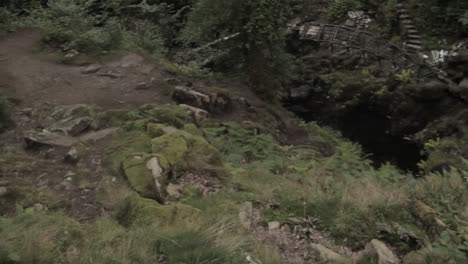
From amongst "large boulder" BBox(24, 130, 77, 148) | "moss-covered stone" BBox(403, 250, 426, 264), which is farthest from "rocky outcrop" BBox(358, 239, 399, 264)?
"large boulder" BBox(24, 130, 77, 148)

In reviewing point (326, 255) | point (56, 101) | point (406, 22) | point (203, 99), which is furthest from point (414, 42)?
point (326, 255)

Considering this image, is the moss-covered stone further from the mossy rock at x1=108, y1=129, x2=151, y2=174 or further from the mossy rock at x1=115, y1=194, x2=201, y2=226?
the mossy rock at x1=108, y1=129, x2=151, y2=174

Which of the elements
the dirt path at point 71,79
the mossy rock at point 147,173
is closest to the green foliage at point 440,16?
the dirt path at point 71,79

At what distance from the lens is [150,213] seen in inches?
167

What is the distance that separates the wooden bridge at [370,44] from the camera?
1612cm

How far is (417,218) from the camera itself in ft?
14.9

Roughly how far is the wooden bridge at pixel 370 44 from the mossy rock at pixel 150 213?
14.5m

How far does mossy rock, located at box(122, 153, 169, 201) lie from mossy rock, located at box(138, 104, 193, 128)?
200 centimetres

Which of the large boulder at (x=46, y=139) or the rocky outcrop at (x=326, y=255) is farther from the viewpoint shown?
the large boulder at (x=46, y=139)

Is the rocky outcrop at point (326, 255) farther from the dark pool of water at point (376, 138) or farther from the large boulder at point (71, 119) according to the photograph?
the dark pool of water at point (376, 138)

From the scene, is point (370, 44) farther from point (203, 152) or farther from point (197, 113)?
point (203, 152)

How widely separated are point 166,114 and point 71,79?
12.6 ft

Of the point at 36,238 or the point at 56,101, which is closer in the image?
the point at 36,238

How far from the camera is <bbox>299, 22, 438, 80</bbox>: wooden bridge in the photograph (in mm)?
16125
